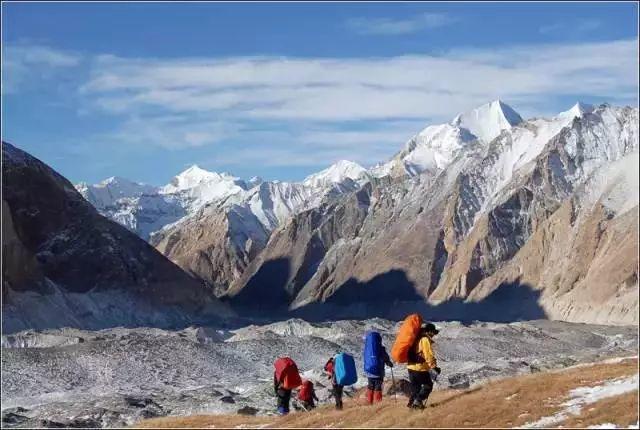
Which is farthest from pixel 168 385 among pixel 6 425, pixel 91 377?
Result: pixel 6 425

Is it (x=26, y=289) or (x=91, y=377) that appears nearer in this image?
(x=91, y=377)

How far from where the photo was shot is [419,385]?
88.7 ft

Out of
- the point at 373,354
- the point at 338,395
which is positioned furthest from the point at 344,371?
the point at 373,354

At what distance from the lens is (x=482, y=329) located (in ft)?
516

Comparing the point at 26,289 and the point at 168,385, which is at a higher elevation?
the point at 26,289

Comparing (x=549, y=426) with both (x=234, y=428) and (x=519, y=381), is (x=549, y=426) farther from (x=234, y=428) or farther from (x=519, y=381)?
(x=234, y=428)

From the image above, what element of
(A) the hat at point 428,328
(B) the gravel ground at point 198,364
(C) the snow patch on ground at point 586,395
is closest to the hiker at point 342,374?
(A) the hat at point 428,328

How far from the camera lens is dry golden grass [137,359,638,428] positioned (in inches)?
933

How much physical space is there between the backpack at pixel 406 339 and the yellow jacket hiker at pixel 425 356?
22cm

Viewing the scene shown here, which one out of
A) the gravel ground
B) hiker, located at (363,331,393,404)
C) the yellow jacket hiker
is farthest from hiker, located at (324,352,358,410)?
the gravel ground

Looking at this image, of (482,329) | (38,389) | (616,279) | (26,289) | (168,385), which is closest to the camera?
(38,389)

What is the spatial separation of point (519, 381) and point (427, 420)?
5.27 meters

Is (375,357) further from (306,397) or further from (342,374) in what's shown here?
(306,397)

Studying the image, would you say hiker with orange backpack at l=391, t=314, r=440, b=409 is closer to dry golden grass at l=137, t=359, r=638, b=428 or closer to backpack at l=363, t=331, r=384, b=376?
dry golden grass at l=137, t=359, r=638, b=428
